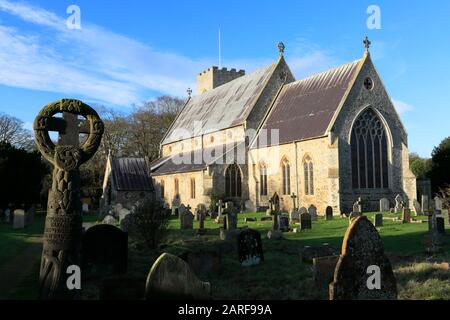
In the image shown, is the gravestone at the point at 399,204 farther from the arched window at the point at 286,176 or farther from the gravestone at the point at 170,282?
the gravestone at the point at 170,282

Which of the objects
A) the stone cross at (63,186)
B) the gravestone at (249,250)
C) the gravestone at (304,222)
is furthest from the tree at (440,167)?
the stone cross at (63,186)

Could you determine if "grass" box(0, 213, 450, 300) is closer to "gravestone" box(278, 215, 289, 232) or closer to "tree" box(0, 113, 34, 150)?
"gravestone" box(278, 215, 289, 232)

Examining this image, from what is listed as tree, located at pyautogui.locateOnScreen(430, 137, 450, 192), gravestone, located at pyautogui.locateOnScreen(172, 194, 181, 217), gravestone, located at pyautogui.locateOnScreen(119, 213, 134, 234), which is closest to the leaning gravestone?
gravestone, located at pyautogui.locateOnScreen(119, 213, 134, 234)

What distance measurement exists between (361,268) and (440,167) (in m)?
30.0

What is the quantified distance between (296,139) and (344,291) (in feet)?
66.4

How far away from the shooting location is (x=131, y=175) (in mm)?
35094

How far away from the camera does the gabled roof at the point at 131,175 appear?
110 feet

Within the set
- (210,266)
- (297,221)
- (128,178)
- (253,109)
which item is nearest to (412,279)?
(210,266)

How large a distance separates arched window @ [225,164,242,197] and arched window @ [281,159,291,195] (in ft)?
11.1

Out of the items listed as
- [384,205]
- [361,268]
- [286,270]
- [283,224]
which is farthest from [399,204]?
→ [361,268]

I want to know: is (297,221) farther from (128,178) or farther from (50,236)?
(128,178)

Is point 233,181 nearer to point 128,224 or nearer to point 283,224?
point 283,224

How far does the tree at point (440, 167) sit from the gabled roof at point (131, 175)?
21.6 meters

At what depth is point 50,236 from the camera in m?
6.75
